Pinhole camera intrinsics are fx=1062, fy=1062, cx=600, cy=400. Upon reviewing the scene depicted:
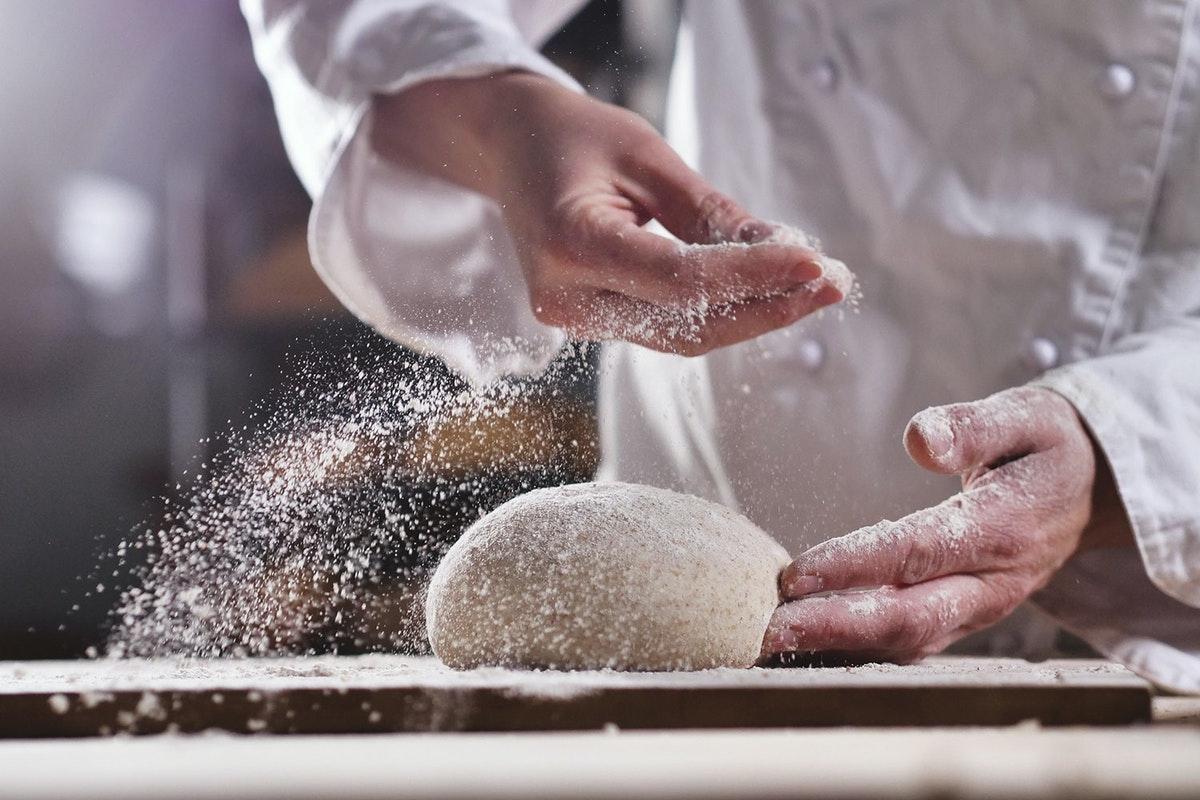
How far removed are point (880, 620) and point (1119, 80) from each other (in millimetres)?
586

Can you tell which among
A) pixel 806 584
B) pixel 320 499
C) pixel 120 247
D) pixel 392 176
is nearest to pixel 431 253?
pixel 392 176

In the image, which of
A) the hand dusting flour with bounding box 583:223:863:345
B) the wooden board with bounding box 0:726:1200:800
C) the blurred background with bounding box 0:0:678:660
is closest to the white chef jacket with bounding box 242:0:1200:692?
the hand dusting flour with bounding box 583:223:863:345

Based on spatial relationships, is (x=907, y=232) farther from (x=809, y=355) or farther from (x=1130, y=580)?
(x=1130, y=580)

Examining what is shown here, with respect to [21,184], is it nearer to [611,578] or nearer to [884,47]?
[884,47]

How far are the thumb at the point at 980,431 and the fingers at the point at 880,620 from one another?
0.31 feet

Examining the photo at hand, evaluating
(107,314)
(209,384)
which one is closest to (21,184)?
(107,314)

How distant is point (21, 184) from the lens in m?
2.22

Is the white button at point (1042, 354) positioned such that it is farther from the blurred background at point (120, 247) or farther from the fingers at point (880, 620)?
the blurred background at point (120, 247)

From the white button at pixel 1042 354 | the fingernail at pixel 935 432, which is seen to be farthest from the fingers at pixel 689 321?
the white button at pixel 1042 354

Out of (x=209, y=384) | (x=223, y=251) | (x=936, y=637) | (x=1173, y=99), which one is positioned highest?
(x=1173, y=99)

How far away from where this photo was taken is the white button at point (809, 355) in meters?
1.01

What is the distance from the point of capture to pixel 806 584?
0.74m

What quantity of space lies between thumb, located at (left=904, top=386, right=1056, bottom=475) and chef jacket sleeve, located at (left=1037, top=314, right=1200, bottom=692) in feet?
0.19

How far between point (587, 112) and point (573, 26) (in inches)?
20.2
